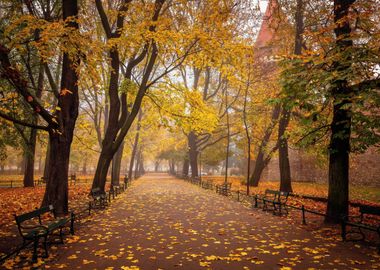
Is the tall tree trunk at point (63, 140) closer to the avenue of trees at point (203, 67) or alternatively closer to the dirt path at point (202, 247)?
the avenue of trees at point (203, 67)

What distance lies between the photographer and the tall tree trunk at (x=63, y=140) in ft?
31.3

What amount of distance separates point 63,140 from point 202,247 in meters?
6.19

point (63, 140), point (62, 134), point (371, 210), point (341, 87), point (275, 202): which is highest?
point (341, 87)

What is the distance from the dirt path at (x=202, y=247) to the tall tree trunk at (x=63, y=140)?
5.13 ft

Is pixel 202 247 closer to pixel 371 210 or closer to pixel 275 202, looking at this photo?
pixel 371 210

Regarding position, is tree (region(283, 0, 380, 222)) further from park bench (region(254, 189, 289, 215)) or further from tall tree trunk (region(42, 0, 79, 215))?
tall tree trunk (region(42, 0, 79, 215))

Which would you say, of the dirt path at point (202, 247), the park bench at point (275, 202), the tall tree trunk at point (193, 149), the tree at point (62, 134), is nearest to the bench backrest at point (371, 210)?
the dirt path at point (202, 247)

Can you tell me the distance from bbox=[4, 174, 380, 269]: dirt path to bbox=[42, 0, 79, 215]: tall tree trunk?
1.56 m

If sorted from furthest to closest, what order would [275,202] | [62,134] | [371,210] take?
[275,202] < [62,134] < [371,210]

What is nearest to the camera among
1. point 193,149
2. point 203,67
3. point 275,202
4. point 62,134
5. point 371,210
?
point 371,210

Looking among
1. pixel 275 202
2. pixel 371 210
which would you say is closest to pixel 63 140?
pixel 275 202

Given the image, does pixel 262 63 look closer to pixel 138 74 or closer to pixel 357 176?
pixel 138 74

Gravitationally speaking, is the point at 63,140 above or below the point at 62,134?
below

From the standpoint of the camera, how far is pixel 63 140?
9672 mm
